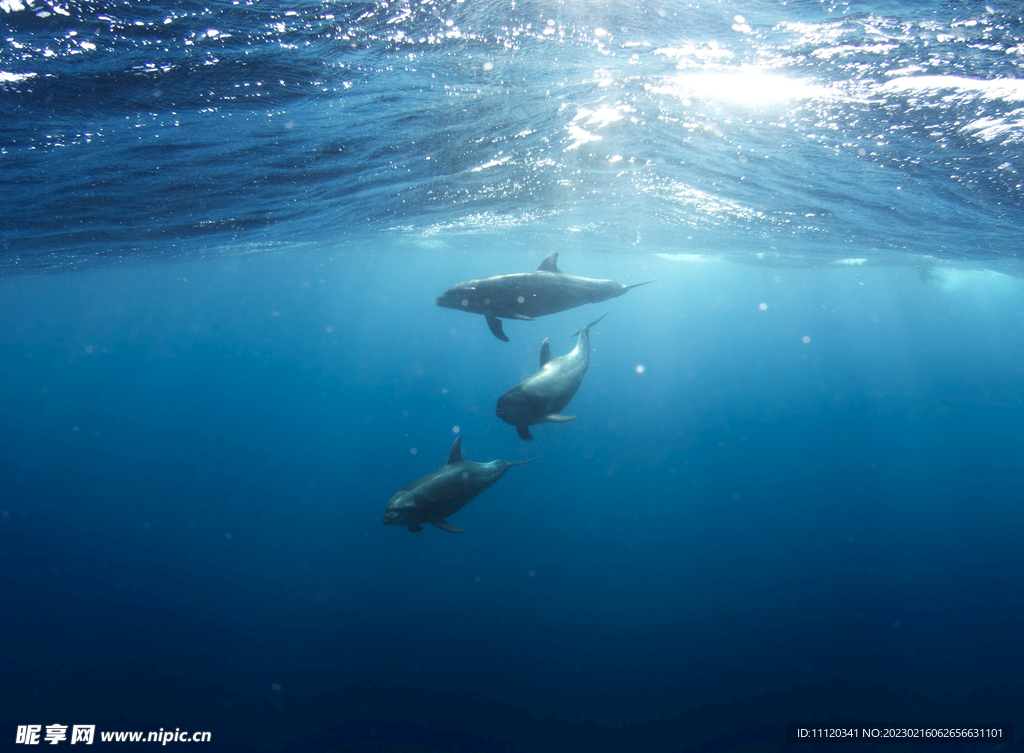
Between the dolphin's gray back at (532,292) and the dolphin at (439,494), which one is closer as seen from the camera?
the dolphin at (439,494)

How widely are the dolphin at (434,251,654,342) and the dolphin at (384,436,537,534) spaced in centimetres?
220

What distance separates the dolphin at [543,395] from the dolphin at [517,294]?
77 centimetres

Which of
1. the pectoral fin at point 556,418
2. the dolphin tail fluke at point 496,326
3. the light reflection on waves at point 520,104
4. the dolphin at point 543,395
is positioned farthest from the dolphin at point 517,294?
the light reflection on waves at point 520,104

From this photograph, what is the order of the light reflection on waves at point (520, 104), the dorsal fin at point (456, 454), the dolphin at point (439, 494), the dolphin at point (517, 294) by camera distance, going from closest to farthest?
the light reflection on waves at point (520, 104), the dolphin at point (439, 494), the dolphin at point (517, 294), the dorsal fin at point (456, 454)

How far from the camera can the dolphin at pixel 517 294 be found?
22.2ft

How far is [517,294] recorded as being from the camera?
6.96 meters

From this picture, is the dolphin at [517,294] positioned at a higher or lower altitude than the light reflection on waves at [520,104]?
lower

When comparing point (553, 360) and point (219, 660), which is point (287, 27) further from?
point (219, 660)

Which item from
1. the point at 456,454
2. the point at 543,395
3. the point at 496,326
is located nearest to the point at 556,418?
the point at 543,395

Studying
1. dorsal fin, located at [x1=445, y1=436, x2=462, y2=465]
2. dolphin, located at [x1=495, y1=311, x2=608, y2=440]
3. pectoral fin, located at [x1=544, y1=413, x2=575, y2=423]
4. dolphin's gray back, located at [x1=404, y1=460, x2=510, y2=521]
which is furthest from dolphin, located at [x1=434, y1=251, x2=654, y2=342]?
dolphin's gray back, located at [x1=404, y1=460, x2=510, y2=521]

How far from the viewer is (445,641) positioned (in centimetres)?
1716

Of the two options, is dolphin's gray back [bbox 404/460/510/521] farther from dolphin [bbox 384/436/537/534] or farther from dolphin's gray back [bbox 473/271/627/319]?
dolphin's gray back [bbox 473/271/627/319]

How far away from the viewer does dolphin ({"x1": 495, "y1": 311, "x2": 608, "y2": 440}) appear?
6.27 metres

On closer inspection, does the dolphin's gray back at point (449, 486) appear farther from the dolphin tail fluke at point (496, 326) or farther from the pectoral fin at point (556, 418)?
the dolphin tail fluke at point (496, 326)
